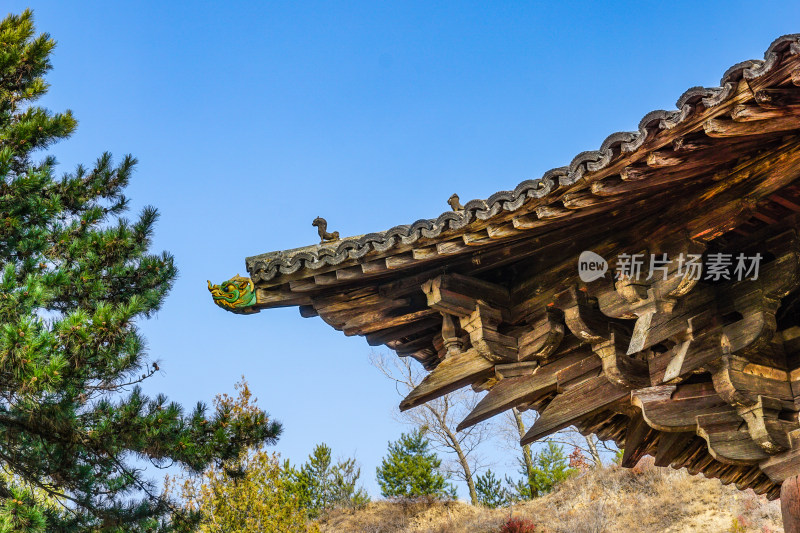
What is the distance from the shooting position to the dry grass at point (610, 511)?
17078mm

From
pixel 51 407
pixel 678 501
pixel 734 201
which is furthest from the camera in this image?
pixel 678 501

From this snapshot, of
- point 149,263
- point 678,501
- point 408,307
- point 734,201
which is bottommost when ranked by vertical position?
point 678,501

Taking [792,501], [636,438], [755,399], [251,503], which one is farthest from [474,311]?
[251,503]

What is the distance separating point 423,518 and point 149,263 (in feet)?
53.0

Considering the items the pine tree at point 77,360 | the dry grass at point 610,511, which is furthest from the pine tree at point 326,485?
the pine tree at point 77,360

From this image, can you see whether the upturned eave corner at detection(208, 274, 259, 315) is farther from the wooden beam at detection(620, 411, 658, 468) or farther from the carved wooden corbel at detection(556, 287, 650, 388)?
the wooden beam at detection(620, 411, 658, 468)

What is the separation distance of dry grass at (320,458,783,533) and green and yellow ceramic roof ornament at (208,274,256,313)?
41.2 feet

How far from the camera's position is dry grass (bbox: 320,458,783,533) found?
1708 cm

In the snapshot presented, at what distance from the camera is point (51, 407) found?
5848mm

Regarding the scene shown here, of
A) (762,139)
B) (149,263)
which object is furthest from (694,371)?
(149,263)

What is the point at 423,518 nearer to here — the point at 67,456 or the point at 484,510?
the point at 484,510

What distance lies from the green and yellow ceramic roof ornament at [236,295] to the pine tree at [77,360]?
1181 mm

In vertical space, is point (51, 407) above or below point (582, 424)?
above

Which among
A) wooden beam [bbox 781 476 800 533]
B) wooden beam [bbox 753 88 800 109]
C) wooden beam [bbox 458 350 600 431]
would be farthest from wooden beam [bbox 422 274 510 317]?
wooden beam [bbox 753 88 800 109]
